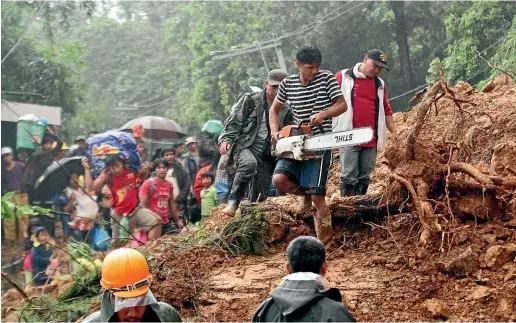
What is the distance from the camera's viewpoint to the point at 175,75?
30953 mm

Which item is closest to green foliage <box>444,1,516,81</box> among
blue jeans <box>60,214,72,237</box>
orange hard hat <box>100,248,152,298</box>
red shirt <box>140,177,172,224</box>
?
red shirt <box>140,177,172,224</box>

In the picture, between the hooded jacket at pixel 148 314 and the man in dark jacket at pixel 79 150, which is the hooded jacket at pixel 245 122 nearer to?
the hooded jacket at pixel 148 314

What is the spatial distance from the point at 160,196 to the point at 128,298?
21.2 ft

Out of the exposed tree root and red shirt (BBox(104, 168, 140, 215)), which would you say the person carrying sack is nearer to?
red shirt (BBox(104, 168, 140, 215))

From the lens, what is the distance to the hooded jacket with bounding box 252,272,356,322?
3.97 metres

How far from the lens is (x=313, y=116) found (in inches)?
287

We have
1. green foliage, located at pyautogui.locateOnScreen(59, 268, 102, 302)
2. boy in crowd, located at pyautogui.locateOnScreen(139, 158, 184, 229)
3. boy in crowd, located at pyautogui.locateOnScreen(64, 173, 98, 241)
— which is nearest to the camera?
green foliage, located at pyautogui.locateOnScreen(59, 268, 102, 302)

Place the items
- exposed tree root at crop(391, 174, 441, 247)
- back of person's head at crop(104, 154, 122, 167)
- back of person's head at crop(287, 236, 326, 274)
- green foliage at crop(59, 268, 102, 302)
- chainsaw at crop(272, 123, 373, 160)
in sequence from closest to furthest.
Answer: back of person's head at crop(287, 236, 326, 274), exposed tree root at crop(391, 174, 441, 247), chainsaw at crop(272, 123, 373, 160), green foliage at crop(59, 268, 102, 302), back of person's head at crop(104, 154, 122, 167)

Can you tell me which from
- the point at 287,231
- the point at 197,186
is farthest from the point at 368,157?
the point at 197,186

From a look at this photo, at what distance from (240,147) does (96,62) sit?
94.9 feet

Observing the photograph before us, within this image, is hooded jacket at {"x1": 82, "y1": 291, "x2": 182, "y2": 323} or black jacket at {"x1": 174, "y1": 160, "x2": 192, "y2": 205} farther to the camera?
black jacket at {"x1": 174, "y1": 160, "x2": 192, "y2": 205}

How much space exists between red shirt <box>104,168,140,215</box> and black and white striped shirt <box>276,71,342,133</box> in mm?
4117

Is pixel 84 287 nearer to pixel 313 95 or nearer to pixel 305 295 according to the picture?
pixel 313 95

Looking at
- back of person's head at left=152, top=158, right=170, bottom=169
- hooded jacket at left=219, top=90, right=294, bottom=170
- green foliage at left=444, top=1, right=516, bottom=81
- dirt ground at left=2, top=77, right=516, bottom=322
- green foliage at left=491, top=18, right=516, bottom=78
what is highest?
green foliage at left=444, top=1, right=516, bottom=81
